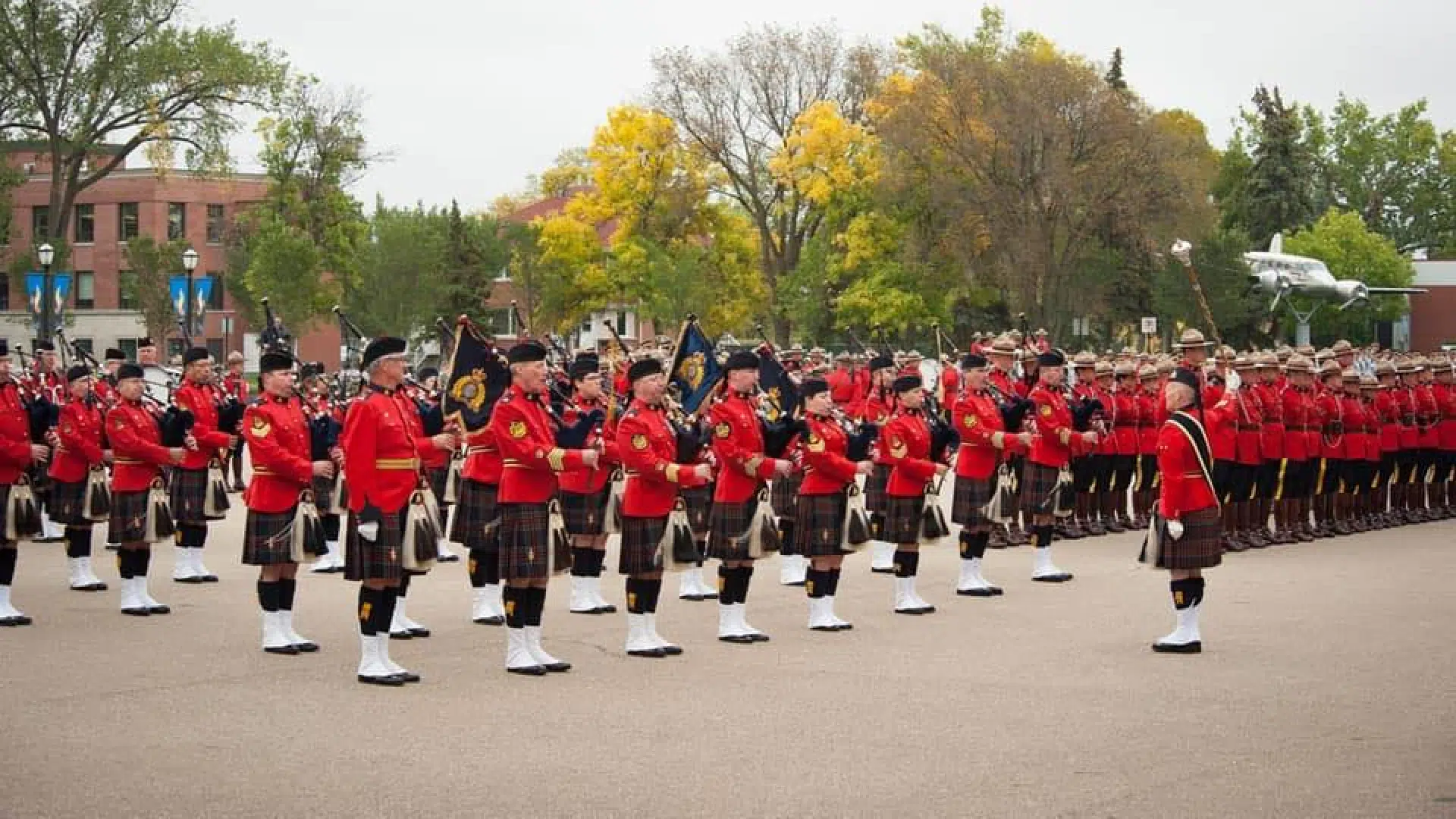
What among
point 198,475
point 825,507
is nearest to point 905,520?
point 825,507

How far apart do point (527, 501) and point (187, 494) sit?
5441 mm

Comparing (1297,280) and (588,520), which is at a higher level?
(1297,280)

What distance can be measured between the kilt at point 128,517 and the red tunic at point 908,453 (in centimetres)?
590

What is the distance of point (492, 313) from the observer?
77.1 metres

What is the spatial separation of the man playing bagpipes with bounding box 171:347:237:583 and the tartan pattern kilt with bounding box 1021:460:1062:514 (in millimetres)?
7197

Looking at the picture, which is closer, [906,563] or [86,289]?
[906,563]

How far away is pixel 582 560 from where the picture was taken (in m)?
14.4

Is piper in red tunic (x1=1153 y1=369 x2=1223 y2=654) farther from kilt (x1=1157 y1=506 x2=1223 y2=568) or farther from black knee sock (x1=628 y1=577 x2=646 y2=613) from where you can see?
black knee sock (x1=628 y1=577 x2=646 y2=613)

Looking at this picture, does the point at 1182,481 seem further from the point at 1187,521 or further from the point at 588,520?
the point at 588,520

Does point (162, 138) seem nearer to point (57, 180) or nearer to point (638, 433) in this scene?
point (57, 180)

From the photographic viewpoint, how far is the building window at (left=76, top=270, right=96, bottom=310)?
79.7m

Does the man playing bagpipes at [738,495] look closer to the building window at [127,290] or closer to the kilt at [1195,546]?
the kilt at [1195,546]

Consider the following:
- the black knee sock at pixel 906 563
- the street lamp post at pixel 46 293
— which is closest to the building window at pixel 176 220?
the street lamp post at pixel 46 293

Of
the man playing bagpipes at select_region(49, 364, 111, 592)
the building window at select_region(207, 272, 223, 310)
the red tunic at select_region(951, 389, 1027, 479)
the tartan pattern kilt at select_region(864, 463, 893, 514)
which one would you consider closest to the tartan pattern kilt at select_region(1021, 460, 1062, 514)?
the red tunic at select_region(951, 389, 1027, 479)
